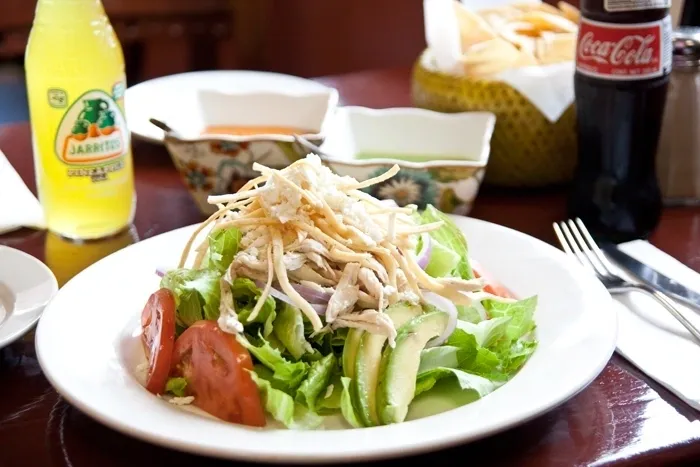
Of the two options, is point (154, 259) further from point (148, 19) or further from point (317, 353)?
point (148, 19)

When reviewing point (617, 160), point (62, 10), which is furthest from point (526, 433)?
point (62, 10)

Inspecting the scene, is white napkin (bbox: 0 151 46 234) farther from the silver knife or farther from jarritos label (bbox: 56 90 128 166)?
the silver knife

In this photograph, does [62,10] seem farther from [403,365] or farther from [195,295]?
[403,365]

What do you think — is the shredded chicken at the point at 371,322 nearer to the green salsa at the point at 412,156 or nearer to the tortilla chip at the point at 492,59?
the green salsa at the point at 412,156

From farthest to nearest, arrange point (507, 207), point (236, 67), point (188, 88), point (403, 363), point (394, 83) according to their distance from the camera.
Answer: point (236, 67) < point (394, 83) < point (188, 88) < point (507, 207) < point (403, 363)

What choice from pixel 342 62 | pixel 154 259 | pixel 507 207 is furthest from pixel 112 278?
pixel 342 62

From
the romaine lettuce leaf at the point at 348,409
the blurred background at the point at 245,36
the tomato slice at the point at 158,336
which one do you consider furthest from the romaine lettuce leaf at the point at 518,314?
the blurred background at the point at 245,36

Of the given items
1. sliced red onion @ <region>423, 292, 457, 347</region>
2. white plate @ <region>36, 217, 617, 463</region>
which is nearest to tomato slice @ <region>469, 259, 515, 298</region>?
white plate @ <region>36, 217, 617, 463</region>
